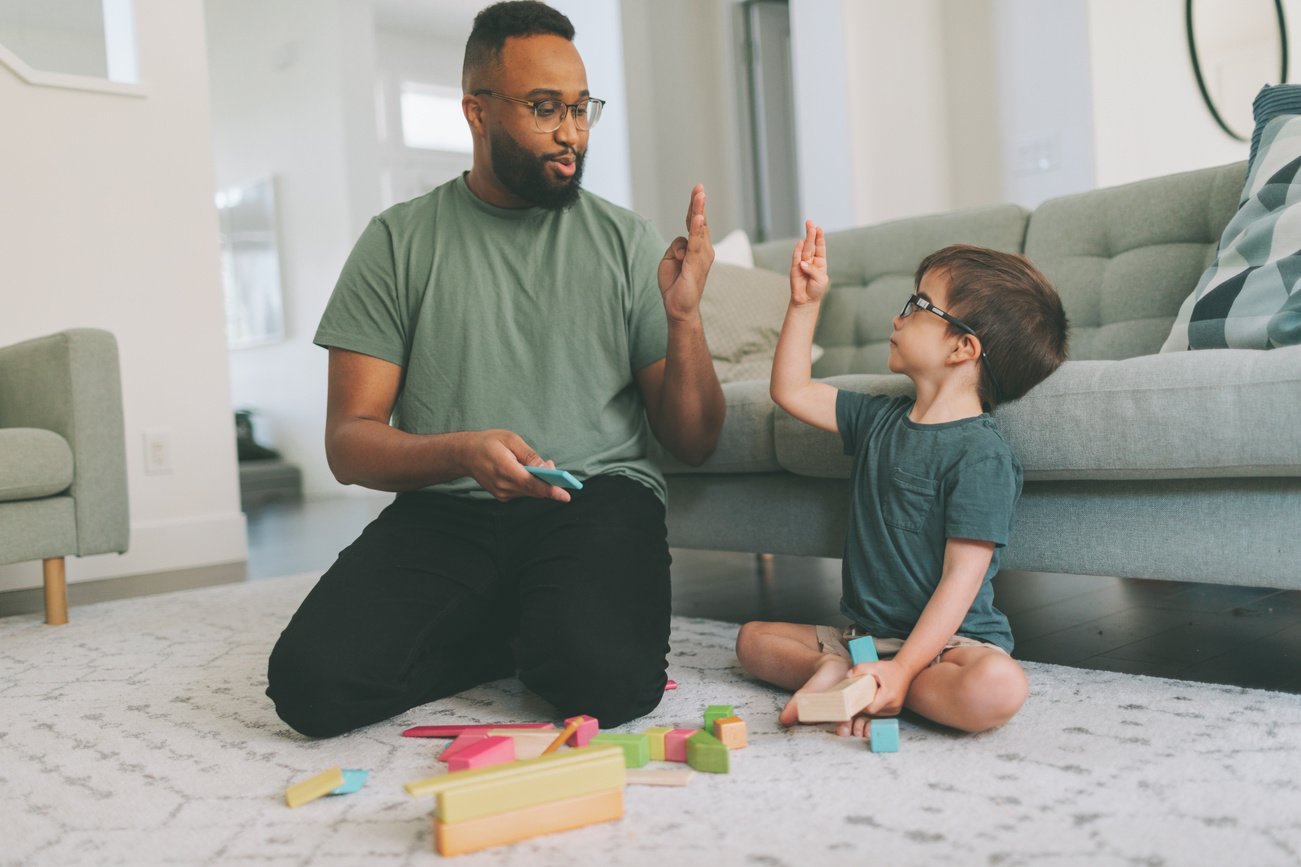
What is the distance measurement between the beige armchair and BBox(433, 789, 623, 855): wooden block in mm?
1853

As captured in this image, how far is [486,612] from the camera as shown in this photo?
1.52m

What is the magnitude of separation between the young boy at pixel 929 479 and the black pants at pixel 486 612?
8.4 inches

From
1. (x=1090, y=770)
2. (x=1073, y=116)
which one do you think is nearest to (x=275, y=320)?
(x=1073, y=116)

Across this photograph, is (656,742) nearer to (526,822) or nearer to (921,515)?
(526,822)

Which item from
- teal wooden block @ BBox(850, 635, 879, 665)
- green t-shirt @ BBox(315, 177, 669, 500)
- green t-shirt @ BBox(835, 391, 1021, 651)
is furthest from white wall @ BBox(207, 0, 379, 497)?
teal wooden block @ BBox(850, 635, 879, 665)

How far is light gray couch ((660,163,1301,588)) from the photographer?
4.51 ft

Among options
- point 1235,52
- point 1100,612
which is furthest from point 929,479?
point 1235,52

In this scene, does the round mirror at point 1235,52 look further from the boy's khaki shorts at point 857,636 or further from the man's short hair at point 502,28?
the boy's khaki shorts at point 857,636

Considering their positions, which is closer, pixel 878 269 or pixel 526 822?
pixel 526 822

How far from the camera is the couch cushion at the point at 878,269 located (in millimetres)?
2412

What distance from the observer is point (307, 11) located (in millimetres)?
6336

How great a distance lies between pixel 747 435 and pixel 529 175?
0.63m

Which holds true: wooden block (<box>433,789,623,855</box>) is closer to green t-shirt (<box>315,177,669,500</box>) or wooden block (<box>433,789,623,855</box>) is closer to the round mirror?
green t-shirt (<box>315,177,669,500</box>)

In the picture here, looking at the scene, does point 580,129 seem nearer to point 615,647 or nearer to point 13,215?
point 615,647
